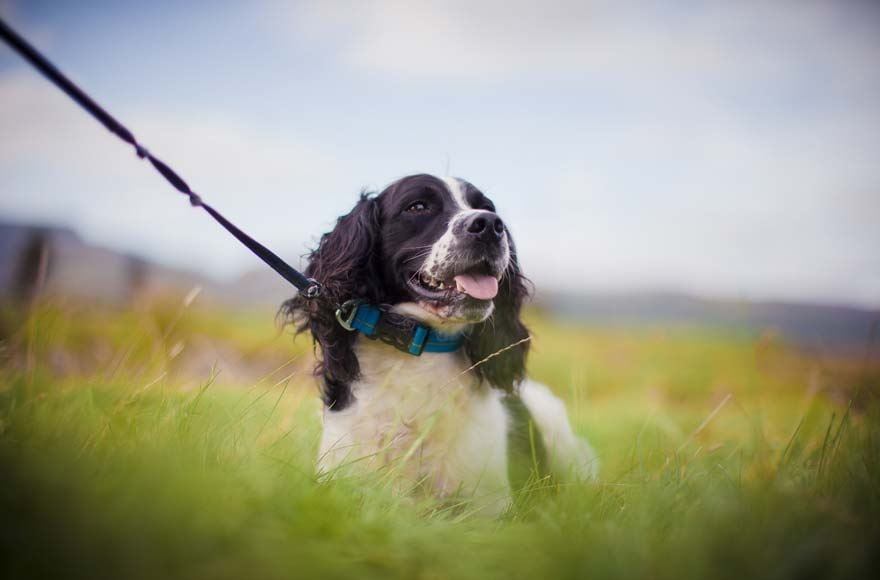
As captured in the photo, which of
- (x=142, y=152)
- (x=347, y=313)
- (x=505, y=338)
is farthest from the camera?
(x=505, y=338)

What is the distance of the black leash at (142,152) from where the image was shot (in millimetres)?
1629

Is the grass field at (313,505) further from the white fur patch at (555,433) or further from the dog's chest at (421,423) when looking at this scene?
the white fur patch at (555,433)

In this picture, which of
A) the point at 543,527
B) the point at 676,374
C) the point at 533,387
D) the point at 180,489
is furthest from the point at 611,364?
the point at 180,489

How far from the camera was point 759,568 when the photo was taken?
1298mm

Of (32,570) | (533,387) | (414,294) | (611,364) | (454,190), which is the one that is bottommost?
(611,364)

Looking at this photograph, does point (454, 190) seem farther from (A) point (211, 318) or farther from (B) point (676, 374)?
(A) point (211, 318)

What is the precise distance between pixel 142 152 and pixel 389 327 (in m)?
1.39

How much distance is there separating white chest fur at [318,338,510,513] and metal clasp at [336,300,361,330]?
6.5 inches

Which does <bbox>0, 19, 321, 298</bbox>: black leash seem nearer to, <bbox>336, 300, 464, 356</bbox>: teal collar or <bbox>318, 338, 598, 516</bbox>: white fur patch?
<bbox>336, 300, 464, 356</bbox>: teal collar

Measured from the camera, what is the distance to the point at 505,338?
10.2 ft

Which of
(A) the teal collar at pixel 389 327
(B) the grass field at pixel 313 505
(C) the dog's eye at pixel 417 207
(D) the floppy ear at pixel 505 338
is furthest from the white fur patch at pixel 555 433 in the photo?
(C) the dog's eye at pixel 417 207

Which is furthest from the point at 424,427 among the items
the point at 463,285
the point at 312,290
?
the point at 312,290

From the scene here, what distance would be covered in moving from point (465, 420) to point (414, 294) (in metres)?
0.73

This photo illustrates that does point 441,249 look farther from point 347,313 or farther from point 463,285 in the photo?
point 347,313
